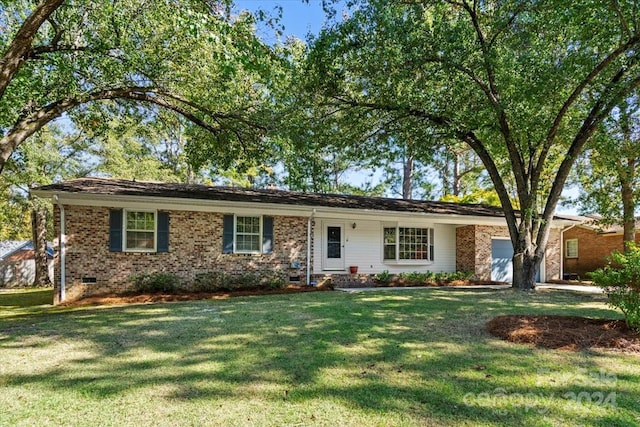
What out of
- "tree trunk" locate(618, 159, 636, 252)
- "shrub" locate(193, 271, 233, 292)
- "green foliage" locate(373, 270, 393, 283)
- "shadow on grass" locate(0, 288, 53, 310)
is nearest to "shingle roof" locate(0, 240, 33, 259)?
"shadow on grass" locate(0, 288, 53, 310)

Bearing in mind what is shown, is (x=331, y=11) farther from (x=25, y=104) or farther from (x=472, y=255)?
(x=472, y=255)

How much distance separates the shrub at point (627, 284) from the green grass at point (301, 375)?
89 centimetres

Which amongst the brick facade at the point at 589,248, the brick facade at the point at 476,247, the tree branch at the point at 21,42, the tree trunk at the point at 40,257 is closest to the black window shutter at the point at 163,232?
the tree branch at the point at 21,42

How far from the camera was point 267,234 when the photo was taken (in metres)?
12.4

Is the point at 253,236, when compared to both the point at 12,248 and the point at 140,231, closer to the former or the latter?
the point at 140,231

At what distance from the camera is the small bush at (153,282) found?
1066cm

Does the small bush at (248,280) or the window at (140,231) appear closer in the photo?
the window at (140,231)

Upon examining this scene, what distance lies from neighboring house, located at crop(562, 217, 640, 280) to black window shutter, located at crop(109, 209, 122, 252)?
20265 millimetres

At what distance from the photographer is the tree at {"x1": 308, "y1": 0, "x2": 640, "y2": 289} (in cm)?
903

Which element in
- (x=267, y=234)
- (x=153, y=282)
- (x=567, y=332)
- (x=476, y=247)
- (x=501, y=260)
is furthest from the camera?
(x=501, y=260)

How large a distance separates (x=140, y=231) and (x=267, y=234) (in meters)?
3.85

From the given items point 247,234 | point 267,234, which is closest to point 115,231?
point 247,234

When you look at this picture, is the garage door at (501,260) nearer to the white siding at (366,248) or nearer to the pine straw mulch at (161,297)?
the white siding at (366,248)

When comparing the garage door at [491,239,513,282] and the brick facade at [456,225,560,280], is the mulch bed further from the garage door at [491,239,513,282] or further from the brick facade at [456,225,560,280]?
the garage door at [491,239,513,282]
